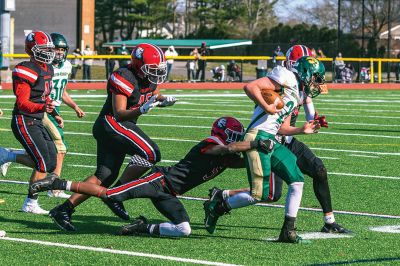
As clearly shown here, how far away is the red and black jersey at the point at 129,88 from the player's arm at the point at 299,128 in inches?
47.5

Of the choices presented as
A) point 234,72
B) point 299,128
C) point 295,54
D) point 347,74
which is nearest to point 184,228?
point 299,128

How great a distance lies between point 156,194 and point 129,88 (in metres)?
0.93

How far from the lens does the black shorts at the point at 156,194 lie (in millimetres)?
8188

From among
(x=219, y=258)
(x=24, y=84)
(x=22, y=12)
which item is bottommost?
(x=219, y=258)

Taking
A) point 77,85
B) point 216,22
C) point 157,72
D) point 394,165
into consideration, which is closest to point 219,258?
point 157,72

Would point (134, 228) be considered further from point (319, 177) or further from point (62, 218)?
point (319, 177)

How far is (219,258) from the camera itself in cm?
729

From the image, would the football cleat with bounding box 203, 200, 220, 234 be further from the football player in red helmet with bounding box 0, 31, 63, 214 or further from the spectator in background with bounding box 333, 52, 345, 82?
the spectator in background with bounding box 333, 52, 345, 82

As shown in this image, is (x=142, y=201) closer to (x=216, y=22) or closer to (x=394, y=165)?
(x=394, y=165)

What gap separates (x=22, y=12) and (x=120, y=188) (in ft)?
195

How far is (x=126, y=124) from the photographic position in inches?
338

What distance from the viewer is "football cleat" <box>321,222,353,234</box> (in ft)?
27.8

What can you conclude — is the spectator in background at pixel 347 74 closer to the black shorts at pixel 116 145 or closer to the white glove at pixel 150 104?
the black shorts at pixel 116 145

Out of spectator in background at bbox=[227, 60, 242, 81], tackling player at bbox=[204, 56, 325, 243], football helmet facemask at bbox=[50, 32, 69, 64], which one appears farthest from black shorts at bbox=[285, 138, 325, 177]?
spectator in background at bbox=[227, 60, 242, 81]
